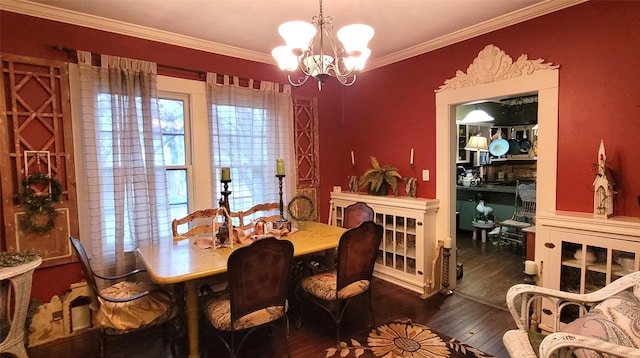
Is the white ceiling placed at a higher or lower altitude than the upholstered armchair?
higher

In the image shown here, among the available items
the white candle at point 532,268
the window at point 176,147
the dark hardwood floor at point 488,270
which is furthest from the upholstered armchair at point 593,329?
the window at point 176,147

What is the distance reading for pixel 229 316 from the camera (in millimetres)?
1934

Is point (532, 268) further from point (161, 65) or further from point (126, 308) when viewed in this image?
point (161, 65)

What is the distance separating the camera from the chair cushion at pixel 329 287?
229 cm

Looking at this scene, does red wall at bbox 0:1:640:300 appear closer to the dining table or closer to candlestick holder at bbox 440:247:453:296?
candlestick holder at bbox 440:247:453:296

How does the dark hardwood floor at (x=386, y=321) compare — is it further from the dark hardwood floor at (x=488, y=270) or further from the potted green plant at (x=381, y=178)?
the potted green plant at (x=381, y=178)

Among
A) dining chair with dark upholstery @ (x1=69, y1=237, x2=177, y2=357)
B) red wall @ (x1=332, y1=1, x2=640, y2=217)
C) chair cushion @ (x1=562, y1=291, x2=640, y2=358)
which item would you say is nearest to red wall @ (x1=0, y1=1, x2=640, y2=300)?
red wall @ (x1=332, y1=1, x2=640, y2=217)

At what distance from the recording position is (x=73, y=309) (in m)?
2.56

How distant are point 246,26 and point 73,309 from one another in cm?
278

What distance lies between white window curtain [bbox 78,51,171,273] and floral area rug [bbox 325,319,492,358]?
5.88 ft

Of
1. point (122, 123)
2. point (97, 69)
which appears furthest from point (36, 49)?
point (122, 123)

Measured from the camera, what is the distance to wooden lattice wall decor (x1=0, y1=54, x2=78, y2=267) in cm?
231

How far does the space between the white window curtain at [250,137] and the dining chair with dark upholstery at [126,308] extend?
1328mm

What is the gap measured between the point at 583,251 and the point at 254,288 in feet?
7.37
